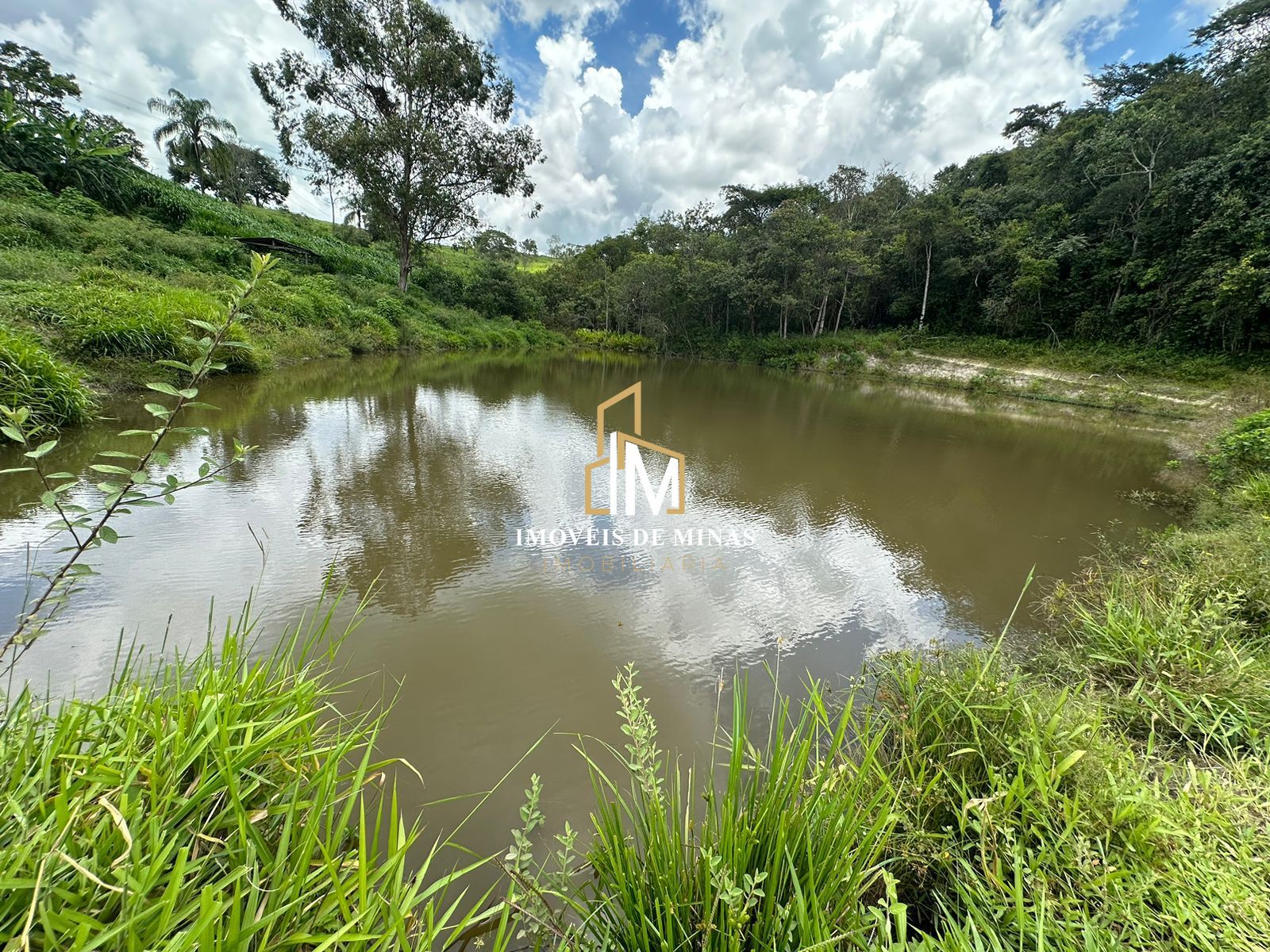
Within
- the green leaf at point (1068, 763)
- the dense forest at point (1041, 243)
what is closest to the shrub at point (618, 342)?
the dense forest at point (1041, 243)

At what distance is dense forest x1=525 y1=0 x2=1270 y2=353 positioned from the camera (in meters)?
15.1

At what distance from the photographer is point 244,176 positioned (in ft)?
99.1

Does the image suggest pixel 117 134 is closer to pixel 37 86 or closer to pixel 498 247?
pixel 37 86

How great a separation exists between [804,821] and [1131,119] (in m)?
28.5

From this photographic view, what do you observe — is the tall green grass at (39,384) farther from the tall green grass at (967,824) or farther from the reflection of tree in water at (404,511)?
the tall green grass at (967,824)

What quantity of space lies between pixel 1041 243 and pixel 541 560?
25914 millimetres

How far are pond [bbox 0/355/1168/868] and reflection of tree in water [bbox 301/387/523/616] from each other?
24 mm

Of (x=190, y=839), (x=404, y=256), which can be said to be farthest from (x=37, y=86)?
(x=190, y=839)

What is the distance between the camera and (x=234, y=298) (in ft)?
4.19

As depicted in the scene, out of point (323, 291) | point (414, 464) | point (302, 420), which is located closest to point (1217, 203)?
point (414, 464)

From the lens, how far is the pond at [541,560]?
223cm

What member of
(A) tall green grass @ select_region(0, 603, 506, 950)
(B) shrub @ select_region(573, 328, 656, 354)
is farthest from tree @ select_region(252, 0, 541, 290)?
(A) tall green grass @ select_region(0, 603, 506, 950)

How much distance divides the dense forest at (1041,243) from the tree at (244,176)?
17.0 metres

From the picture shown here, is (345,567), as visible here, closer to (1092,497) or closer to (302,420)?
(302,420)
